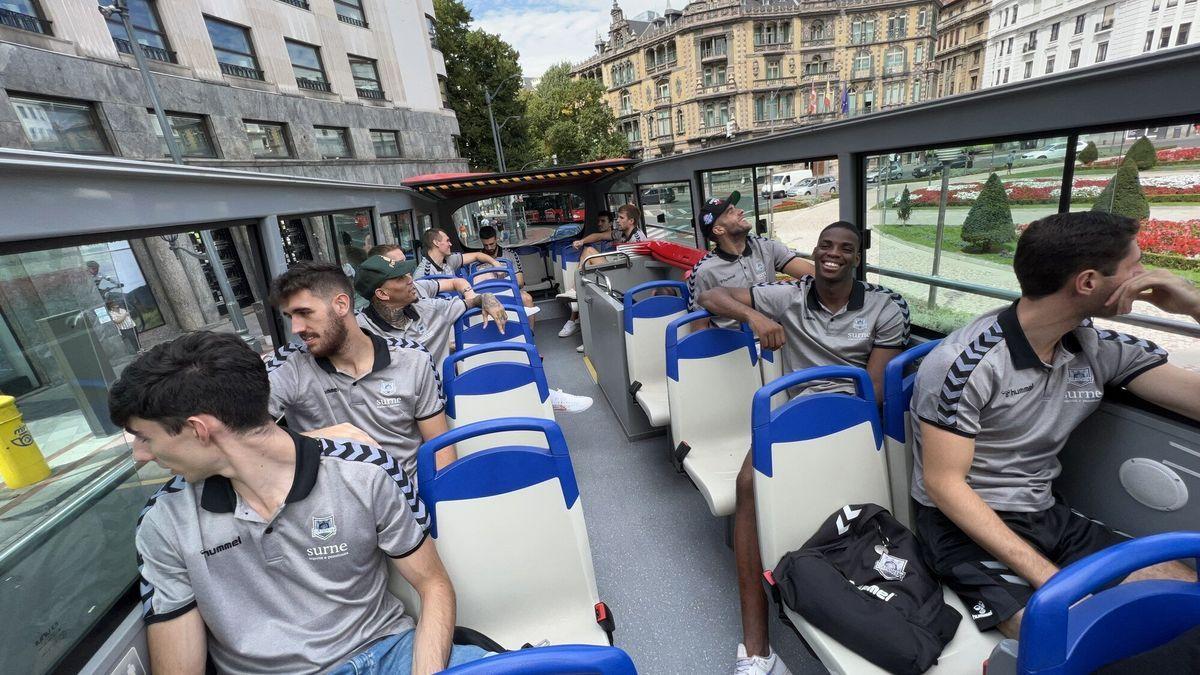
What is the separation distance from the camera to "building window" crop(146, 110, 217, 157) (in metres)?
10.7

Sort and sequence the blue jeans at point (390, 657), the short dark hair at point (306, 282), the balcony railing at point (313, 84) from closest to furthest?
the blue jeans at point (390, 657) < the short dark hair at point (306, 282) < the balcony railing at point (313, 84)

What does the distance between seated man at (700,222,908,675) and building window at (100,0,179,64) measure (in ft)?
48.3

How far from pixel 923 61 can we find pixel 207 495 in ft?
166

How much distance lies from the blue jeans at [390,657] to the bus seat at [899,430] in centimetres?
170

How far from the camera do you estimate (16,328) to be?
141 centimetres

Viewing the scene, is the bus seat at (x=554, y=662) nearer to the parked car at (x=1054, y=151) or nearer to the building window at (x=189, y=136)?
the parked car at (x=1054, y=151)

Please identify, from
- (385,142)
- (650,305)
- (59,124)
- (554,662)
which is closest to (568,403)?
(650,305)

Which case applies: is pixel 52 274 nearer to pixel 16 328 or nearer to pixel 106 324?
pixel 16 328

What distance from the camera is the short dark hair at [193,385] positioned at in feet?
3.73

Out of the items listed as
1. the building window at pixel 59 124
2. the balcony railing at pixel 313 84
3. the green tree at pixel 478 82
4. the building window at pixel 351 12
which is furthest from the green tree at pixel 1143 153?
the green tree at pixel 478 82

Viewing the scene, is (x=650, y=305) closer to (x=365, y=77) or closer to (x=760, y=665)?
(x=760, y=665)

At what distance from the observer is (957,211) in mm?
2801

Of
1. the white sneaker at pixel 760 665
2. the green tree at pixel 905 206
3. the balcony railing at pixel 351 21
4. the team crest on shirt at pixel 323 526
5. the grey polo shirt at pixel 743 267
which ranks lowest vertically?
the white sneaker at pixel 760 665

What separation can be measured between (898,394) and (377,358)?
224 centimetres
